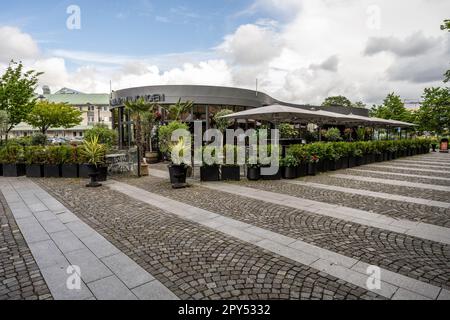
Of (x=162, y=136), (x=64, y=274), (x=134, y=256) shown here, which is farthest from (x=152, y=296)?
(x=162, y=136)

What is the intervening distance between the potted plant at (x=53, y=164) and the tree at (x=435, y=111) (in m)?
23.4

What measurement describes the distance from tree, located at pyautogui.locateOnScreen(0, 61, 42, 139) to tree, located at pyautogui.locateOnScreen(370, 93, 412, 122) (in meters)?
39.5

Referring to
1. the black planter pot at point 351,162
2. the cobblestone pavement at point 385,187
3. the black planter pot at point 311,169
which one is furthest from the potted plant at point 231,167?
the black planter pot at point 351,162

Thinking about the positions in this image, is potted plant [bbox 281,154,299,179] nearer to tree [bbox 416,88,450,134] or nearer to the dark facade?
the dark facade

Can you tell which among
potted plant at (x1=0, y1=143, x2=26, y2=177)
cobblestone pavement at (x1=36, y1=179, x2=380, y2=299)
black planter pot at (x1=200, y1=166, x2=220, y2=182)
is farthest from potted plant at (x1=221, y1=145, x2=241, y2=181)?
potted plant at (x1=0, y1=143, x2=26, y2=177)

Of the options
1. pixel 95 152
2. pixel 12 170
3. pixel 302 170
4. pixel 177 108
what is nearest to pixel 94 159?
pixel 95 152

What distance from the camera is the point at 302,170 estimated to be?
1038 cm

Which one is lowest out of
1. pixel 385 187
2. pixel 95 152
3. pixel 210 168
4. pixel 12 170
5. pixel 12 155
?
pixel 385 187

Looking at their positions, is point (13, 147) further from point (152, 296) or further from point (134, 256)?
point (152, 296)

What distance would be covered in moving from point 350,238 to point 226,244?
204 centimetres

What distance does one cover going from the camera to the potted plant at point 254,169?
9573 millimetres

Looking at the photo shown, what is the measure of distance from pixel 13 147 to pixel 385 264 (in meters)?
13.2

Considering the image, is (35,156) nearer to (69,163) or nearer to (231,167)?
(69,163)

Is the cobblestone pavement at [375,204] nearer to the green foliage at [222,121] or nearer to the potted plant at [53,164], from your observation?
the potted plant at [53,164]
